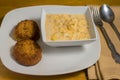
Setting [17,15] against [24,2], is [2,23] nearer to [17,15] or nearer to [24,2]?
[17,15]

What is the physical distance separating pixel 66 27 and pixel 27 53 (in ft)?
0.54

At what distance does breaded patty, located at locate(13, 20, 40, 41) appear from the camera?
0.83 meters

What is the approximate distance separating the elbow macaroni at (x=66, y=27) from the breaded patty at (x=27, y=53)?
6cm

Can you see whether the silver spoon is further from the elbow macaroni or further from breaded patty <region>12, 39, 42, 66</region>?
breaded patty <region>12, 39, 42, 66</region>

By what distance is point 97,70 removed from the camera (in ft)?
2.53

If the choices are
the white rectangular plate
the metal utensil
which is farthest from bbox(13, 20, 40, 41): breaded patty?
the metal utensil

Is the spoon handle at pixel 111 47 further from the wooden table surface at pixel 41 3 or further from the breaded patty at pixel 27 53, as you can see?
the breaded patty at pixel 27 53

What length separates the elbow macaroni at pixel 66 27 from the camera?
79cm

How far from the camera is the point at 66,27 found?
0.81 meters

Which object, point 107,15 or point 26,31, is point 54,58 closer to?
point 26,31

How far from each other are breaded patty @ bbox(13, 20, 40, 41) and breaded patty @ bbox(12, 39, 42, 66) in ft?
0.15

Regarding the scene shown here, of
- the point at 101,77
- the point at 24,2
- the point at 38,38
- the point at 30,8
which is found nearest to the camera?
the point at 101,77

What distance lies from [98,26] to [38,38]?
25 cm

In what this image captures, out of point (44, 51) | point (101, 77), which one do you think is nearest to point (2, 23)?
point (44, 51)
